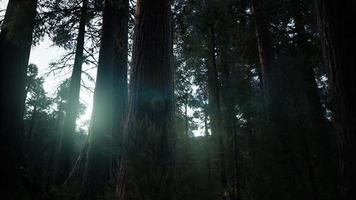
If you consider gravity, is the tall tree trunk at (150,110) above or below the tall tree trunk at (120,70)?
below

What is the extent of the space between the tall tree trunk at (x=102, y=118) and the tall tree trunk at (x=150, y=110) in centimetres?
326

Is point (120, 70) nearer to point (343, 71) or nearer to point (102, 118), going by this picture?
point (102, 118)

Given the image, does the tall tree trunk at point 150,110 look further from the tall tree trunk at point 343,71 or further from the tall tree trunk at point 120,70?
the tall tree trunk at point 120,70

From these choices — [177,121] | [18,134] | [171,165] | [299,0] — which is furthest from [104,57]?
[299,0]

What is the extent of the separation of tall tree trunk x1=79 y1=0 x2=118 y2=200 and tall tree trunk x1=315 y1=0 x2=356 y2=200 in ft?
15.3

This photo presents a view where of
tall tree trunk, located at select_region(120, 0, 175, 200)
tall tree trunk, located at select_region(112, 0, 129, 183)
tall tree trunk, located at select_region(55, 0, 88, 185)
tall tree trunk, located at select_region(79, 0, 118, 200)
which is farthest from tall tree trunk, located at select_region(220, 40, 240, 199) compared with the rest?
tall tree trunk, located at select_region(120, 0, 175, 200)

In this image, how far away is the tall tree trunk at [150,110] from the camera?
2627mm

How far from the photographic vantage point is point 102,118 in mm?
7312

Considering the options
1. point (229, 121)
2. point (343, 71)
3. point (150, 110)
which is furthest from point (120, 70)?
point (229, 121)

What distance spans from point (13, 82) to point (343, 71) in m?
6.39

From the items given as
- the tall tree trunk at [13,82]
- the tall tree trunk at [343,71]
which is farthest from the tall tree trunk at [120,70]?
the tall tree trunk at [343,71]

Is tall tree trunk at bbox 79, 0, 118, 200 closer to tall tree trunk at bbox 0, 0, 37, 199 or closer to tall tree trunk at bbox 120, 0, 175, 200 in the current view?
tall tree trunk at bbox 0, 0, 37, 199

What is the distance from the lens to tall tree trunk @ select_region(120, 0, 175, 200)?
8.62ft

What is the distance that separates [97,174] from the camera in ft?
21.3
